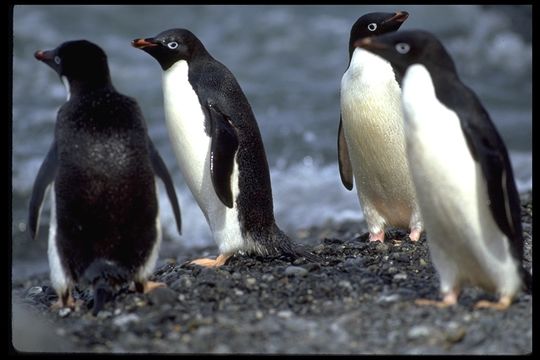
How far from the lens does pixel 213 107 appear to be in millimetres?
5820

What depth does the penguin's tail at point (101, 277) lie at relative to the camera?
4.98 m

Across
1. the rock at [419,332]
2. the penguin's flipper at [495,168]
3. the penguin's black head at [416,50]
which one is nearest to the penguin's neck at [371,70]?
the penguin's black head at [416,50]

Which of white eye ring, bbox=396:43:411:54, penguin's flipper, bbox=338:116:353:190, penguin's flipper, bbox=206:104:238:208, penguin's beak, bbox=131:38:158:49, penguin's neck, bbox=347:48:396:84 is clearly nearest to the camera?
white eye ring, bbox=396:43:411:54

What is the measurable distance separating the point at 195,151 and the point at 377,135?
1211mm

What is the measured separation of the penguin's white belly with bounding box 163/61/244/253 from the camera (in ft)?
19.1

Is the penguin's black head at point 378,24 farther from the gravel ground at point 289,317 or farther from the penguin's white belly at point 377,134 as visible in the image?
the gravel ground at point 289,317

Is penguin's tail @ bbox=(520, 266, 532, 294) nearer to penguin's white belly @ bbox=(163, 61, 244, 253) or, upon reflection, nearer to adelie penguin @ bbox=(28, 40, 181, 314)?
adelie penguin @ bbox=(28, 40, 181, 314)

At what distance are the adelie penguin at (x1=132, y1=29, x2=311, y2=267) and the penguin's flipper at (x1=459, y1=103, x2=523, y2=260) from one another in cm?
164

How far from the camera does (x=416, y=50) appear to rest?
4750 mm

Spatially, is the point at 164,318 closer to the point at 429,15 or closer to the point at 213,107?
the point at 213,107

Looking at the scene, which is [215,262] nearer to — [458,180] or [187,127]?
[187,127]

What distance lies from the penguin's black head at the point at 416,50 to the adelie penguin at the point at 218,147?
4.18 ft

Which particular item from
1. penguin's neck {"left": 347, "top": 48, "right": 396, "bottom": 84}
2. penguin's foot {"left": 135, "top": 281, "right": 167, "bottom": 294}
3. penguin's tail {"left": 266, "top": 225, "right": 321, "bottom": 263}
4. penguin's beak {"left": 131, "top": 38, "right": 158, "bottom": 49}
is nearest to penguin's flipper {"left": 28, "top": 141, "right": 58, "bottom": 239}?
penguin's foot {"left": 135, "top": 281, "right": 167, "bottom": 294}

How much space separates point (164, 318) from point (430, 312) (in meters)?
1.24
